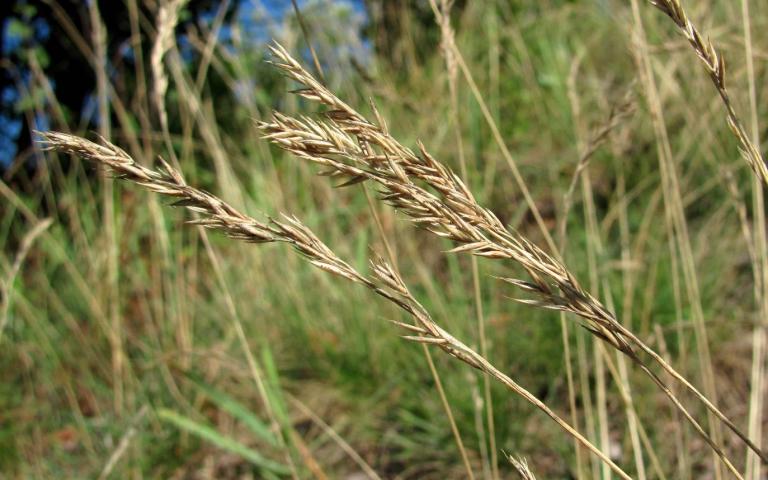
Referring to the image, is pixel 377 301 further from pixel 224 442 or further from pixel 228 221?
pixel 228 221

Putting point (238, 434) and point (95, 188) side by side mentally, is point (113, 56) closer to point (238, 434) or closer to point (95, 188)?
point (95, 188)

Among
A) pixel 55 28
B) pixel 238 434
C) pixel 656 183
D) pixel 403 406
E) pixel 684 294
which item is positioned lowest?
pixel 238 434

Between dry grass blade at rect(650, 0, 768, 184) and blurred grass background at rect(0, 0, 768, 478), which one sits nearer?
dry grass blade at rect(650, 0, 768, 184)

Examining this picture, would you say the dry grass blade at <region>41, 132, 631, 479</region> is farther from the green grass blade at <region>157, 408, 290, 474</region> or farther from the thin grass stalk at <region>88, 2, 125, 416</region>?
the thin grass stalk at <region>88, 2, 125, 416</region>

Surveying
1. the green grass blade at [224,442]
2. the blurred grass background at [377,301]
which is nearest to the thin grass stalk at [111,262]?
the blurred grass background at [377,301]

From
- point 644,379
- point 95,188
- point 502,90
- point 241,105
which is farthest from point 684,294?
point 95,188

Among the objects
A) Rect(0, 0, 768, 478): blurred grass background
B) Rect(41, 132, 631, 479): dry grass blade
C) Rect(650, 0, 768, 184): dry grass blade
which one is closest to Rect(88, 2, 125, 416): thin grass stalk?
Rect(0, 0, 768, 478): blurred grass background
